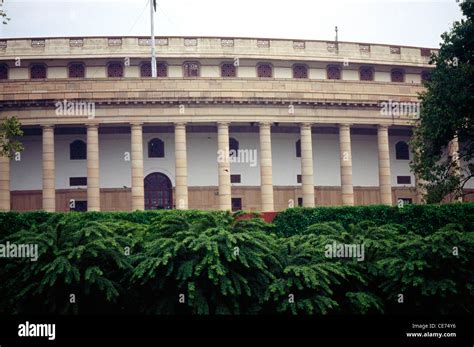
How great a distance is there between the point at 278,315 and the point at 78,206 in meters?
31.4

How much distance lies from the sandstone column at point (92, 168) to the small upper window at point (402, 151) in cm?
2493

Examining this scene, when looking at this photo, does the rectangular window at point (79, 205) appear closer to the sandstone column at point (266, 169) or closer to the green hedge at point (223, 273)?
the sandstone column at point (266, 169)

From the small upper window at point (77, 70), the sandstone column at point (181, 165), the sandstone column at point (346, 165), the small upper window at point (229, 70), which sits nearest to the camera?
the sandstone column at point (181, 165)

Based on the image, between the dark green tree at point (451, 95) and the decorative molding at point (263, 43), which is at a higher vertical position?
the decorative molding at point (263, 43)

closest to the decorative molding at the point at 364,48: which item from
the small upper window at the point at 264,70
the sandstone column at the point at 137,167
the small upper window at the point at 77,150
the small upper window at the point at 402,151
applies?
the small upper window at the point at 264,70

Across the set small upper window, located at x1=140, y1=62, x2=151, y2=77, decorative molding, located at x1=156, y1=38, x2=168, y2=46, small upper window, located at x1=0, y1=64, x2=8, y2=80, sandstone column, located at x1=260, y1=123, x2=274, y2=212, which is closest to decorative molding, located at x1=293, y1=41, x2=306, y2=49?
sandstone column, located at x1=260, y1=123, x2=274, y2=212

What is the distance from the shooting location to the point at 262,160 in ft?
137

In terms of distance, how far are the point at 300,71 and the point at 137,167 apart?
16840 millimetres

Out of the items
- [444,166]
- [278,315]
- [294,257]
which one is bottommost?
[278,315]

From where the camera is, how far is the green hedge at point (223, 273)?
15156mm

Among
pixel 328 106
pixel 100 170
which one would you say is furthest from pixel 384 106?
pixel 100 170

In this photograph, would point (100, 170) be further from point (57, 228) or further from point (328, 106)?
point (57, 228)

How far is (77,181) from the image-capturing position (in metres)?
44.2

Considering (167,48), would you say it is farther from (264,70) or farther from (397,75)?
(397,75)
